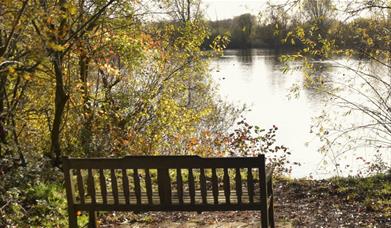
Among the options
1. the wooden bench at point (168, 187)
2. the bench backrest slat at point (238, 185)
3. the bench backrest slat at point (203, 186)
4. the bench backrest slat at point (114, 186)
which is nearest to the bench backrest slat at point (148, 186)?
the wooden bench at point (168, 187)

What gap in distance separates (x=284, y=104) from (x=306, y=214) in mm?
14323

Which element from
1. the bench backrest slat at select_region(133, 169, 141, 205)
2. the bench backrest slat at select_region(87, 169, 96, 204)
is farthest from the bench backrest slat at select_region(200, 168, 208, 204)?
the bench backrest slat at select_region(87, 169, 96, 204)

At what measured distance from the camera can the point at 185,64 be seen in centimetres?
1172

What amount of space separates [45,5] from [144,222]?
2.95 metres

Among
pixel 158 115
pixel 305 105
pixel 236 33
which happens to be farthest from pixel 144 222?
pixel 236 33

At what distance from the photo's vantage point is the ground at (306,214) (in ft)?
19.6

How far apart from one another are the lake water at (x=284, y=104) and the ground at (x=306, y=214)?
2.24 m

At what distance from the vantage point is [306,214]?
668 cm

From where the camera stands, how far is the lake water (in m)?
13.4

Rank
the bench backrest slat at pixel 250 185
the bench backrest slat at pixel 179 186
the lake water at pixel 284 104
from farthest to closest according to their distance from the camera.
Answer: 1. the lake water at pixel 284 104
2. the bench backrest slat at pixel 179 186
3. the bench backrest slat at pixel 250 185

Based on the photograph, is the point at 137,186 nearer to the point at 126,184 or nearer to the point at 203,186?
the point at 126,184

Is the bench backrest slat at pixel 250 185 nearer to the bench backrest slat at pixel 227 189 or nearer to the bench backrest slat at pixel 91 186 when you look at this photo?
the bench backrest slat at pixel 227 189

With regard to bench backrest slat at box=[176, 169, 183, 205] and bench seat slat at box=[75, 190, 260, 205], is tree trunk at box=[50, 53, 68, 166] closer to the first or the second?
bench seat slat at box=[75, 190, 260, 205]

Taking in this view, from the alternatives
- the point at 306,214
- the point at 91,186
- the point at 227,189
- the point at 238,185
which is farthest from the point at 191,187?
the point at 306,214
